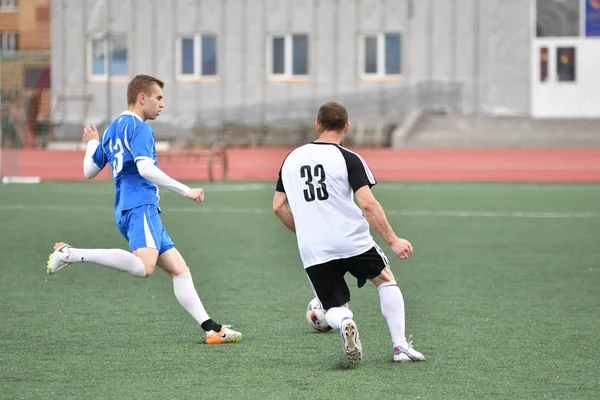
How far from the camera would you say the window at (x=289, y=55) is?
46.7 metres

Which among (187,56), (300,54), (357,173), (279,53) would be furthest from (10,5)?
(357,173)

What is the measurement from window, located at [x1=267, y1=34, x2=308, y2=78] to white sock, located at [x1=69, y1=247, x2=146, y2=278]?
38.9m

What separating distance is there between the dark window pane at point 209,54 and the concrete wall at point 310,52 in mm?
355

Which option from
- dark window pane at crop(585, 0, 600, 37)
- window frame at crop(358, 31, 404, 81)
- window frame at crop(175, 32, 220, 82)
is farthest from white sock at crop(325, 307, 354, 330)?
window frame at crop(175, 32, 220, 82)

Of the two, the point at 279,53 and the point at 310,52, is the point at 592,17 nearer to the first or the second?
the point at 310,52

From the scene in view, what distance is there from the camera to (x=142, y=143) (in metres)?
7.89

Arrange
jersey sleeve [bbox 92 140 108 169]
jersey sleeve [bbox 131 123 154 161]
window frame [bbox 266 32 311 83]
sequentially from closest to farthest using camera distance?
jersey sleeve [bbox 131 123 154 161] → jersey sleeve [bbox 92 140 108 169] → window frame [bbox 266 32 311 83]

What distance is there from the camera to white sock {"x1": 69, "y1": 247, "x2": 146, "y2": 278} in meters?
8.02

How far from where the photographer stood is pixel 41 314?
9445mm

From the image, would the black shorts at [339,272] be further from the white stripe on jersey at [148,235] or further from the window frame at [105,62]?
the window frame at [105,62]

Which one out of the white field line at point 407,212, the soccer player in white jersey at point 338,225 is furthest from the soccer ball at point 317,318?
the white field line at point 407,212

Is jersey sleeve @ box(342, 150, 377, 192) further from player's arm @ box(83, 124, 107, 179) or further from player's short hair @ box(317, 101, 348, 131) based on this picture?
player's arm @ box(83, 124, 107, 179)

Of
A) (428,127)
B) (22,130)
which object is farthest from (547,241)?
(22,130)

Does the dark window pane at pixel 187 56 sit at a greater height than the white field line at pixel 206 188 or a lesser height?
greater
